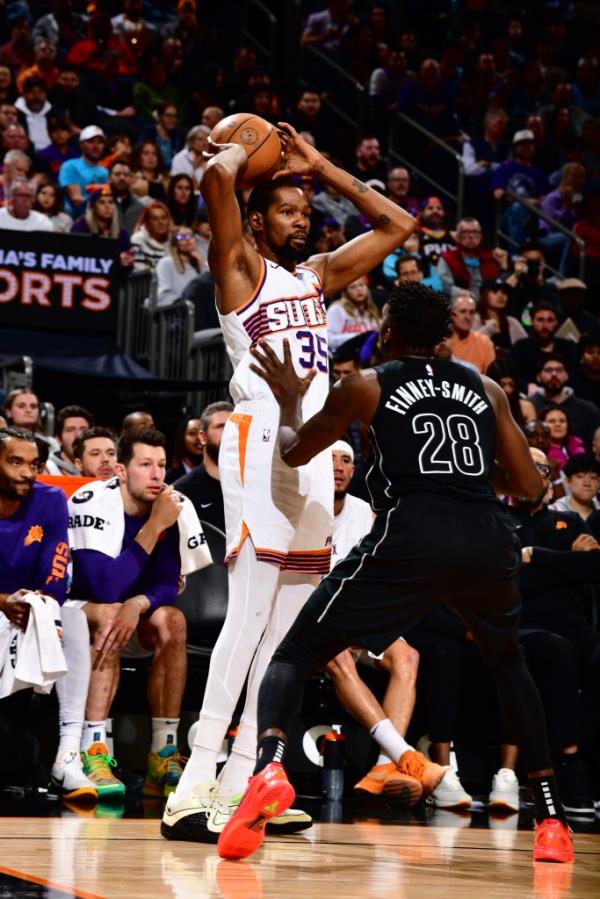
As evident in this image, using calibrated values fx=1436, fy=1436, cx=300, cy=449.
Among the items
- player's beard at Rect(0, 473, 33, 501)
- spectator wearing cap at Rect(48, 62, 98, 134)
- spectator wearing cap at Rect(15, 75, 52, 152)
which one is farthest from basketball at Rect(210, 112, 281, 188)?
spectator wearing cap at Rect(48, 62, 98, 134)

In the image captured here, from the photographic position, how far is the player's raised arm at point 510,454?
14.8ft

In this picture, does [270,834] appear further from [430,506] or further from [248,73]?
[248,73]

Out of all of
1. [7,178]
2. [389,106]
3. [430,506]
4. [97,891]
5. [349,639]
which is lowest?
[97,891]

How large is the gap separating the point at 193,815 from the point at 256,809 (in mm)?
632

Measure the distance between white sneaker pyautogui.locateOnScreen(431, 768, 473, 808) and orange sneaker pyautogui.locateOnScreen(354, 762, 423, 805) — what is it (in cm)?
28

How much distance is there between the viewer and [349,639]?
14.1ft

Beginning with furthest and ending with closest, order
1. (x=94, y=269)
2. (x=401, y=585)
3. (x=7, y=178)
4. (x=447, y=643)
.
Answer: (x=7, y=178) → (x=94, y=269) → (x=447, y=643) → (x=401, y=585)

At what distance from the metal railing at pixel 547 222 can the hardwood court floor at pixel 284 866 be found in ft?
35.4

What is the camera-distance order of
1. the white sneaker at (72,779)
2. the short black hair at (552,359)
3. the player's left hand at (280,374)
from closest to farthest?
the player's left hand at (280,374), the white sneaker at (72,779), the short black hair at (552,359)

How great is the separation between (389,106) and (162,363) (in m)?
7.01

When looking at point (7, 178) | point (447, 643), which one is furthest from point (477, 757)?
point (7, 178)

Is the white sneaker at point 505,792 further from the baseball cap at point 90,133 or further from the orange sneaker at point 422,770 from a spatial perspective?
the baseball cap at point 90,133

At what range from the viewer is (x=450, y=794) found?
6.65 meters

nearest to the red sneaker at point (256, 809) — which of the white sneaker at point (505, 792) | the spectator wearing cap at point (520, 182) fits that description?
the white sneaker at point (505, 792)
